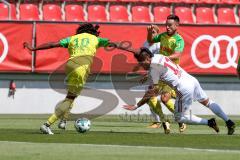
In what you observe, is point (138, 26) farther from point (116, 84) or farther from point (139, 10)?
point (139, 10)

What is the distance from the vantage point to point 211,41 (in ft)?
82.6

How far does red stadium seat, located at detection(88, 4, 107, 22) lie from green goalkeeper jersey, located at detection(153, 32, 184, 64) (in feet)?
36.4

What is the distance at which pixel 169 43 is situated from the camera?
55.8 ft

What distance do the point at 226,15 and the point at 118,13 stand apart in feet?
13.5

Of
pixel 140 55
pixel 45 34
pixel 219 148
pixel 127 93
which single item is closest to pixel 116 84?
pixel 127 93

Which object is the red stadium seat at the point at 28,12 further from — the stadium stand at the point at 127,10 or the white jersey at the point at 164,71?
the white jersey at the point at 164,71

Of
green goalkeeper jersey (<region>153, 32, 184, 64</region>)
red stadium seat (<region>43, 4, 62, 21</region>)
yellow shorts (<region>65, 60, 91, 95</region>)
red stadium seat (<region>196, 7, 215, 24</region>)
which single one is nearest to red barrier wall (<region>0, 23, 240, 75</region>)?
red stadium seat (<region>43, 4, 62, 21</region>)

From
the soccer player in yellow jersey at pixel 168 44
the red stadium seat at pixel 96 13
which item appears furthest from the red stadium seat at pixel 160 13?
the soccer player in yellow jersey at pixel 168 44

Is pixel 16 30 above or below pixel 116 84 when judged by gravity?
above

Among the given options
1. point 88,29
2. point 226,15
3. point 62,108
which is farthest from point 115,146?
point 226,15

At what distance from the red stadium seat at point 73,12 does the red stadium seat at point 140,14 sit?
1.90 metres

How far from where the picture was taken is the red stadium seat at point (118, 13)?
2841cm

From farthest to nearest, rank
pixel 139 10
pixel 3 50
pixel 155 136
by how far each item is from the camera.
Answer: pixel 139 10 < pixel 3 50 < pixel 155 136

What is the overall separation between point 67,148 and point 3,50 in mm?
12909
